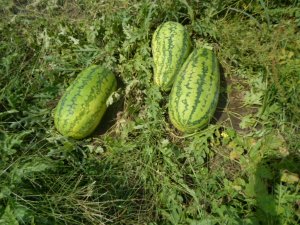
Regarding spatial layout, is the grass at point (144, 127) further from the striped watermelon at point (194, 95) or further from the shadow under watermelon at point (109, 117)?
the striped watermelon at point (194, 95)

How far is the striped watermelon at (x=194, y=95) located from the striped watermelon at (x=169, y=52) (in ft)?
0.34

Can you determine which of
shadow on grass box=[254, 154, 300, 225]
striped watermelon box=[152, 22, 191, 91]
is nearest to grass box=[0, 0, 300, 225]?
shadow on grass box=[254, 154, 300, 225]

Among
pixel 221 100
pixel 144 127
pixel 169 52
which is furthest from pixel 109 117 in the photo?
pixel 221 100

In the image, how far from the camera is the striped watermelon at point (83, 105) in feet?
10.2

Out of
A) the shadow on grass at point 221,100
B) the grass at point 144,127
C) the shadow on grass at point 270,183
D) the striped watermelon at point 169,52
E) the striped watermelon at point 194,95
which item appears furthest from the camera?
the shadow on grass at point 221,100

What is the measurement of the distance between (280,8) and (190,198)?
6.96ft

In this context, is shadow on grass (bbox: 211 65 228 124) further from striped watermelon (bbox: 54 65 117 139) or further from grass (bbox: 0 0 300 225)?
striped watermelon (bbox: 54 65 117 139)

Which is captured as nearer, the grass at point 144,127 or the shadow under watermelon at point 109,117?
the grass at point 144,127

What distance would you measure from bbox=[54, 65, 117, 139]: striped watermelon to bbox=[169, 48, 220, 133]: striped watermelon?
64 cm

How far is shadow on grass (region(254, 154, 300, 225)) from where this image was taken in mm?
2678

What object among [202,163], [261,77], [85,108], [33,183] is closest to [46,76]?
[85,108]

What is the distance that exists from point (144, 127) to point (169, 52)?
732mm

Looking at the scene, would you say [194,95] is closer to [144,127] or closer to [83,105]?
[144,127]

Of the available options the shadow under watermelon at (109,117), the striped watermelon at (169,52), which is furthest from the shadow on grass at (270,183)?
the shadow under watermelon at (109,117)
